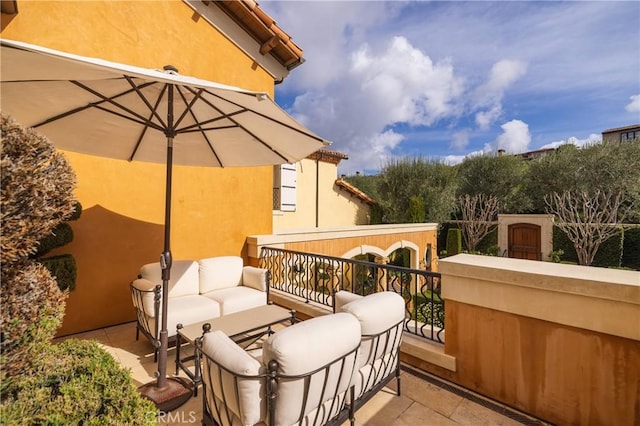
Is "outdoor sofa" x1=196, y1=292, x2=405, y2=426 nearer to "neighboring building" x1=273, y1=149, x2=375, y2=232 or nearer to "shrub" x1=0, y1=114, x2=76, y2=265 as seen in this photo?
"shrub" x1=0, y1=114, x2=76, y2=265

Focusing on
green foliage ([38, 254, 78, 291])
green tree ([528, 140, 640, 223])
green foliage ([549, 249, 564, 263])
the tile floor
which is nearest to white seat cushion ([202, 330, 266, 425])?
the tile floor

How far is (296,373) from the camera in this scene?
1.50m

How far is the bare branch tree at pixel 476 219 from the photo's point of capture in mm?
16016

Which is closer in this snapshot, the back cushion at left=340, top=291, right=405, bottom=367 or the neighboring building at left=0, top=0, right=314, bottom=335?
the back cushion at left=340, top=291, right=405, bottom=367

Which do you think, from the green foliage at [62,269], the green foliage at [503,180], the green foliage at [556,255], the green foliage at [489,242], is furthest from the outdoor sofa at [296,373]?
the green foliage at [503,180]

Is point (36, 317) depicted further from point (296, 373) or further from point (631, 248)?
point (631, 248)

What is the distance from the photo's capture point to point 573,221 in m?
12.9

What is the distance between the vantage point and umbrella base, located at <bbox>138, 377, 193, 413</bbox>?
2.41 meters

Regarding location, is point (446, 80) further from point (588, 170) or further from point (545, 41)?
point (588, 170)

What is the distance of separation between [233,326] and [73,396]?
1.71 m

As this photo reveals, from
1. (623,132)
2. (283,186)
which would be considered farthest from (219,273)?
(623,132)

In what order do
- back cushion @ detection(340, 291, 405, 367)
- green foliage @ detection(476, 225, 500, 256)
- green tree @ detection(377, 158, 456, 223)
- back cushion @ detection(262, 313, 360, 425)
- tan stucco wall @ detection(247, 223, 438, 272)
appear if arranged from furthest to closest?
1. green foliage @ detection(476, 225, 500, 256)
2. green tree @ detection(377, 158, 456, 223)
3. tan stucco wall @ detection(247, 223, 438, 272)
4. back cushion @ detection(340, 291, 405, 367)
5. back cushion @ detection(262, 313, 360, 425)

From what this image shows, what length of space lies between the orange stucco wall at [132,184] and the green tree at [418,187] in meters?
10.9

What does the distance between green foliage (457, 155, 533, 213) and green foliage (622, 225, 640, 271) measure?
4495 mm
